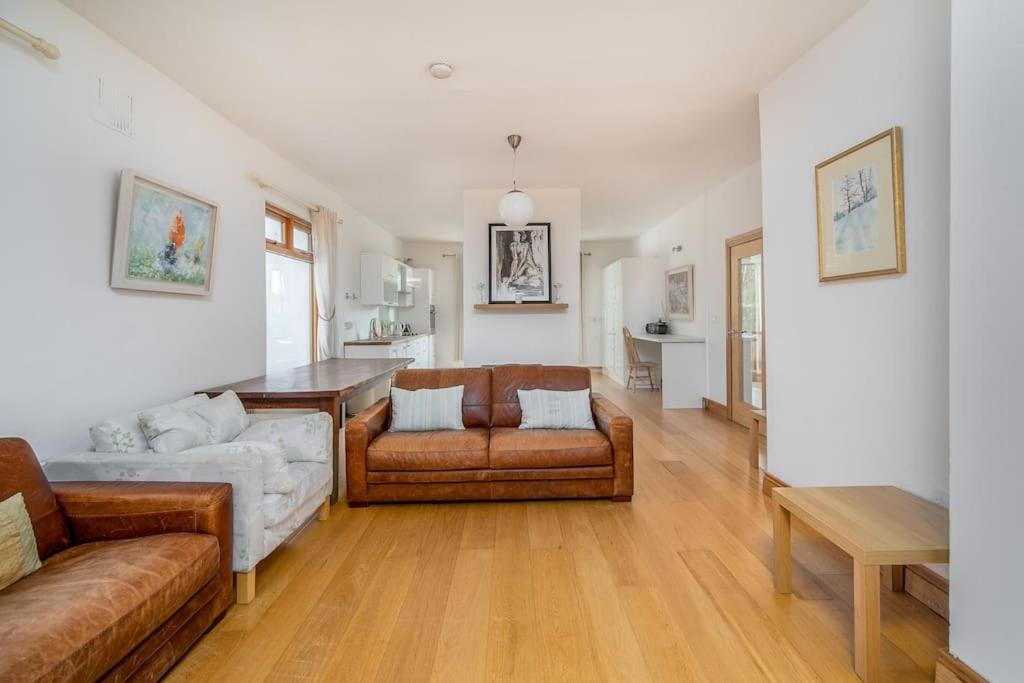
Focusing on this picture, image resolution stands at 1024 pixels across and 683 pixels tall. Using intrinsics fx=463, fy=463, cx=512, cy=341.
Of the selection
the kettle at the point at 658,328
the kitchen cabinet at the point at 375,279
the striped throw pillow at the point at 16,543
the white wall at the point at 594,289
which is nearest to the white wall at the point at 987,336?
the striped throw pillow at the point at 16,543

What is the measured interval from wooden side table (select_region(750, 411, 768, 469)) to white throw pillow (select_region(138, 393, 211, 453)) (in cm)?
374

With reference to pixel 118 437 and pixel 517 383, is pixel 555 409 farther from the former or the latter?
pixel 118 437

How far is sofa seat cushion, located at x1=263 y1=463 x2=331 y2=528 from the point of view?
6.92ft

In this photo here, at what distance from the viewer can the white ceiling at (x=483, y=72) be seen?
2287 mm

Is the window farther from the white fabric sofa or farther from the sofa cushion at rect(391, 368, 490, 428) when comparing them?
the white fabric sofa

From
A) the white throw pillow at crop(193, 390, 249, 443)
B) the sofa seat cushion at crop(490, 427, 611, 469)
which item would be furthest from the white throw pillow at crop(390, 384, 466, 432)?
the white throw pillow at crop(193, 390, 249, 443)

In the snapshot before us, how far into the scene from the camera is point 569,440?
9.80 feet

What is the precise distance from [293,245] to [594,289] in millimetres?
6395

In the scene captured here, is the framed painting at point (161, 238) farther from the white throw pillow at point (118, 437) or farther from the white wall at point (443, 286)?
the white wall at point (443, 286)

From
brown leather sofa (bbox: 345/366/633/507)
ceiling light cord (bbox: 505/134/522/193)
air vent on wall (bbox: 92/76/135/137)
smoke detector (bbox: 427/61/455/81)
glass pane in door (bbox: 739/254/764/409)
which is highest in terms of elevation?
ceiling light cord (bbox: 505/134/522/193)

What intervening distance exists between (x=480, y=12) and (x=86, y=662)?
2.82 m

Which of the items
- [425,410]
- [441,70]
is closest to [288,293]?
[425,410]

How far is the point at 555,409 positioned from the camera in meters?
3.29

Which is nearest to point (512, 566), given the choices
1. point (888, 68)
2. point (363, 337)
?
point (888, 68)
